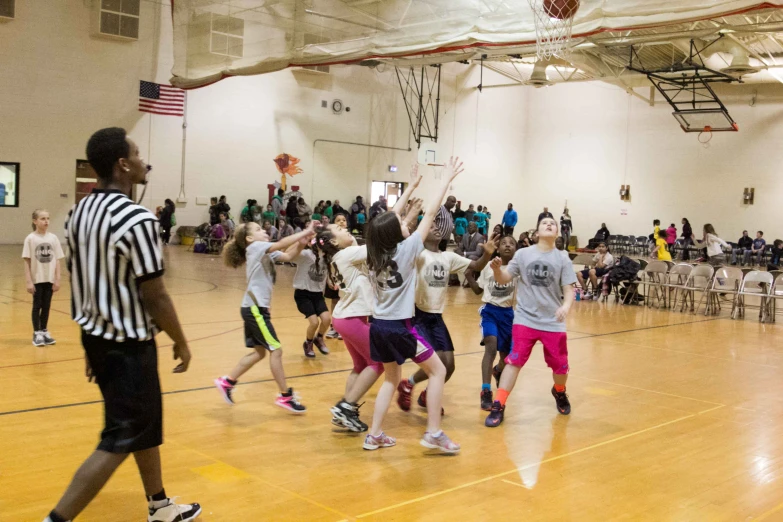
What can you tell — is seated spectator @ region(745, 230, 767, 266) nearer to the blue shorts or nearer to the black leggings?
the blue shorts

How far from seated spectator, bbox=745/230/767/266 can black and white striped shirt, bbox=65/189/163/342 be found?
23292 millimetres

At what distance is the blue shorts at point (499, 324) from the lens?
20.5 ft

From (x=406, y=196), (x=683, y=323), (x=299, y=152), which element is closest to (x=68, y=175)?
(x=299, y=152)

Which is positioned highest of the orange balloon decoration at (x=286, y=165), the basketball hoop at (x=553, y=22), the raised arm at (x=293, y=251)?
the basketball hoop at (x=553, y=22)

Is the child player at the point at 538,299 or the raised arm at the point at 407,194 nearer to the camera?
the raised arm at the point at 407,194

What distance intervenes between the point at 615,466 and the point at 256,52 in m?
11.9

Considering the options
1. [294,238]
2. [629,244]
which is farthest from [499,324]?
[629,244]

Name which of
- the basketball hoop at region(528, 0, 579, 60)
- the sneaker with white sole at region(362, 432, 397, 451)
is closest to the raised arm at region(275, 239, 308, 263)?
the sneaker with white sole at region(362, 432, 397, 451)

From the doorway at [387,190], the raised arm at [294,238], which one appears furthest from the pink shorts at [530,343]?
the doorway at [387,190]

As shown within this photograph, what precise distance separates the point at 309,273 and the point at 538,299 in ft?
9.53

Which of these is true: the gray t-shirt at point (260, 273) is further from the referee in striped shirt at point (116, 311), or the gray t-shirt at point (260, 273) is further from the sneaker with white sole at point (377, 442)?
the referee in striped shirt at point (116, 311)

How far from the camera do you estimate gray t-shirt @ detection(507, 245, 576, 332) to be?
5.61 m

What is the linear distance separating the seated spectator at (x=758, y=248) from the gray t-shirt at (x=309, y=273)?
19.2 meters

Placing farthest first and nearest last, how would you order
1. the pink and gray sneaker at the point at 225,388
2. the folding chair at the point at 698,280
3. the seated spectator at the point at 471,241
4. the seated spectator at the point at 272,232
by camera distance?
the seated spectator at the point at 272,232, the seated spectator at the point at 471,241, the folding chair at the point at 698,280, the pink and gray sneaker at the point at 225,388
